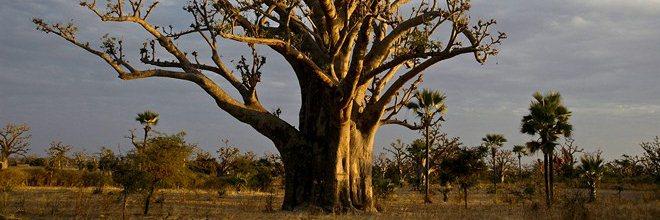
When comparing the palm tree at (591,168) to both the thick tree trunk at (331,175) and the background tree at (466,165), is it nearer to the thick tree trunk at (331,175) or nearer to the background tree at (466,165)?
the background tree at (466,165)

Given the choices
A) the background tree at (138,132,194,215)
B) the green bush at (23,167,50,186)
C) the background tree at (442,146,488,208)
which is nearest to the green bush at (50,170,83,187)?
the green bush at (23,167,50,186)

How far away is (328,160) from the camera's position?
1550 cm

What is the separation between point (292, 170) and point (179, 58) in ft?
14.3

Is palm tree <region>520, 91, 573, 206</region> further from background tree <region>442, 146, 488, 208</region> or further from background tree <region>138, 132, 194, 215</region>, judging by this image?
background tree <region>138, 132, 194, 215</region>

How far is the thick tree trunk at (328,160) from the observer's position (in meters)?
15.3

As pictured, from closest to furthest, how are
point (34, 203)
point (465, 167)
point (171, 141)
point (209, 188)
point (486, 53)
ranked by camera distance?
1. point (486, 53)
2. point (171, 141)
3. point (34, 203)
4. point (465, 167)
5. point (209, 188)

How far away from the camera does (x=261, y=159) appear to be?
49.1m

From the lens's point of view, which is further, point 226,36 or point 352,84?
point 352,84

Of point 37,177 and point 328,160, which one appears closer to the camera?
point 328,160

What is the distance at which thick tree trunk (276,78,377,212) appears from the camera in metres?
15.3

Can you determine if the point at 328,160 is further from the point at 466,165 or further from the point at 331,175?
the point at 466,165

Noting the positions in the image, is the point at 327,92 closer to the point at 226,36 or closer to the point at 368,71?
the point at 368,71

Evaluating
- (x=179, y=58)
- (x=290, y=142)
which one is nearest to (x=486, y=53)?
(x=290, y=142)

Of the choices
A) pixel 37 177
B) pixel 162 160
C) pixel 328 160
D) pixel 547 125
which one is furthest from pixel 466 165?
pixel 37 177
